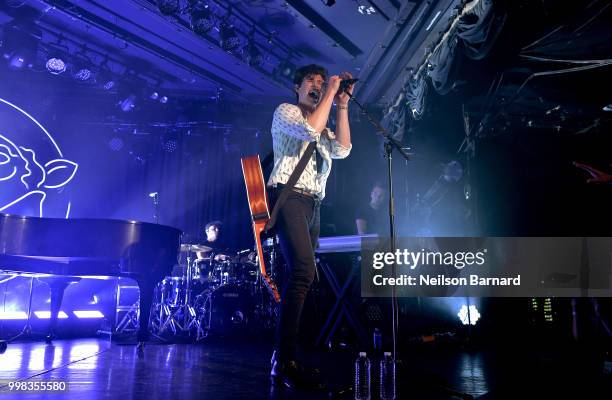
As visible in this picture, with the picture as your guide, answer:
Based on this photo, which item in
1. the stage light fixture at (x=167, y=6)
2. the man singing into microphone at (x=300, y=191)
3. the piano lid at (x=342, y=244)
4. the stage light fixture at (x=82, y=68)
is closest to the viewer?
the man singing into microphone at (x=300, y=191)

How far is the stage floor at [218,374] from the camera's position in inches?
92.7

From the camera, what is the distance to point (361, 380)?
2500mm

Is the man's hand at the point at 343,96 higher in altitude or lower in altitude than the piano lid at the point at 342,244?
higher

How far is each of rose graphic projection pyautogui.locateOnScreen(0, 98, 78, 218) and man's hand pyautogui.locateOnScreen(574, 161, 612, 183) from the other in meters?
9.10

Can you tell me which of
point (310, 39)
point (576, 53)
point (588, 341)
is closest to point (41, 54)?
point (310, 39)

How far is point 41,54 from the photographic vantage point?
8219 millimetres

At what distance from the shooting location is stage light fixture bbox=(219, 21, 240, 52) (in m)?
7.02

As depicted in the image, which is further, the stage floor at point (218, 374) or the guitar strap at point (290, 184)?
the guitar strap at point (290, 184)

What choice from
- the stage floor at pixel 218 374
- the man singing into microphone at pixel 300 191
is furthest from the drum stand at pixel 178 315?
the man singing into microphone at pixel 300 191

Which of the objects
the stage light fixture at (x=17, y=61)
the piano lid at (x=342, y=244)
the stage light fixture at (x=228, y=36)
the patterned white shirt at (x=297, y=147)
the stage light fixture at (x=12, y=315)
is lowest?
the stage light fixture at (x=12, y=315)

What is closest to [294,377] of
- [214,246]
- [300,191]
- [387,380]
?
[387,380]

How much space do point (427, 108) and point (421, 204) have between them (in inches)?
98.7

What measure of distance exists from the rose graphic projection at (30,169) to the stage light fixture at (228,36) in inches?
161

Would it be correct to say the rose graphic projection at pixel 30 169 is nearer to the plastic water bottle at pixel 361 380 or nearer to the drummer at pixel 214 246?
the drummer at pixel 214 246
